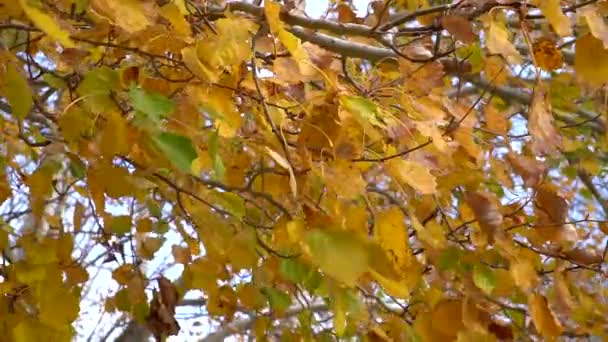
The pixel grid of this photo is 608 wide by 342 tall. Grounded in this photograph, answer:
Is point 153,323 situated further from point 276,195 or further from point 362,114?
point 362,114

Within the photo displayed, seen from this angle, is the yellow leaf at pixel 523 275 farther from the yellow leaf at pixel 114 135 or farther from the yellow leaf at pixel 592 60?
the yellow leaf at pixel 114 135

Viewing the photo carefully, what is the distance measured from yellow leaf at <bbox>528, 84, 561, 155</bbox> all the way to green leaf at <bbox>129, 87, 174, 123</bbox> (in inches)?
18.2

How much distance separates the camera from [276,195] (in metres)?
1.30

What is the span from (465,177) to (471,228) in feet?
0.80

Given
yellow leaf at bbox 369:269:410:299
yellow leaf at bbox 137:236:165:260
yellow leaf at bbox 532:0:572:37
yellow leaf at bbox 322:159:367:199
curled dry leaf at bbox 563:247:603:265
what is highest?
yellow leaf at bbox 137:236:165:260

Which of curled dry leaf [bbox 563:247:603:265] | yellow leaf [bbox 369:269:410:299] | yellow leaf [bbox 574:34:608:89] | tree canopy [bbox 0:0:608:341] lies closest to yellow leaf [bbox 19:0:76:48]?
tree canopy [bbox 0:0:608:341]

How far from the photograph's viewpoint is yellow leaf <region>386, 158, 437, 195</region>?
981mm

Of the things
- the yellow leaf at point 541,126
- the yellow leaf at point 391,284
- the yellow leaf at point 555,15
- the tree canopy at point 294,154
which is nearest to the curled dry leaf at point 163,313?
the tree canopy at point 294,154

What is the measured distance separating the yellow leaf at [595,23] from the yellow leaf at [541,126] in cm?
10

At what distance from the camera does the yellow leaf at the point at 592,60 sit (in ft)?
3.28

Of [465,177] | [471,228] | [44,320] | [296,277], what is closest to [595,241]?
[471,228]

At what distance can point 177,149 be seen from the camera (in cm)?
81

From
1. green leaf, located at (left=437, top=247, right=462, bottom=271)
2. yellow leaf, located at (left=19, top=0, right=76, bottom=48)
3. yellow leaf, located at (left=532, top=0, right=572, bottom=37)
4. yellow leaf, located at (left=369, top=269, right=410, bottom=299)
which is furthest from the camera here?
green leaf, located at (left=437, top=247, right=462, bottom=271)

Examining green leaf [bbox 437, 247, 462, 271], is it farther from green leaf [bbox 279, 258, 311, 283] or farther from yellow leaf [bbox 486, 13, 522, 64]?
yellow leaf [bbox 486, 13, 522, 64]
